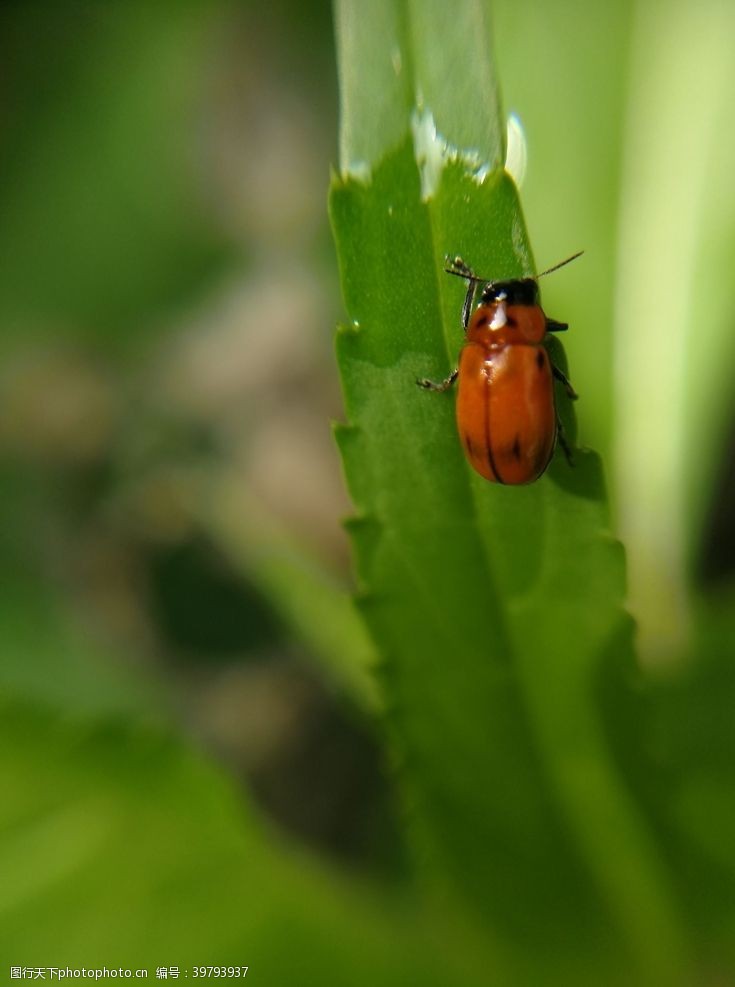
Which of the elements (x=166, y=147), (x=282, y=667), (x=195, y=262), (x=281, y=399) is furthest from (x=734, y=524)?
(x=166, y=147)

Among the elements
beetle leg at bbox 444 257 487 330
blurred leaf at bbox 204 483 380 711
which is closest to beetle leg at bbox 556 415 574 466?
beetle leg at bbox 444 257 487 330

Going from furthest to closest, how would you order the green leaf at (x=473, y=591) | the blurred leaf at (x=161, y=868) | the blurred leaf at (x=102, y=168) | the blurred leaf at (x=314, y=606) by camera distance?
1. the blurred leaf at (x=102, y=168)
2. the blurred leaf at (x=314, y=606)
3. the blurred leaf at (x=161, y=868)
4. the green leaf at (x=473, y=591)

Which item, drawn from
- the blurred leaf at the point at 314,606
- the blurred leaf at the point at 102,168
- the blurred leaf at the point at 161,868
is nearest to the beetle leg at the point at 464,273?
the blurred leaf at the point at 314,606

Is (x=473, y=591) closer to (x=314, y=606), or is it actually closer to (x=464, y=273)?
(x=464, y=273)

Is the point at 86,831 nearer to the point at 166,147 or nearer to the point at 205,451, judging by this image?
the point at 205,451

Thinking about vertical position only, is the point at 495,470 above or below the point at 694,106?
below

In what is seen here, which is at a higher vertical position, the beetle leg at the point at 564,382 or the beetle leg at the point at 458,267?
the beetle leg at the point at 458,267

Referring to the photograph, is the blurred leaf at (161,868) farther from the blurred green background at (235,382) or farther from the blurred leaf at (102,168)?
the blurred leaf at (102,168)

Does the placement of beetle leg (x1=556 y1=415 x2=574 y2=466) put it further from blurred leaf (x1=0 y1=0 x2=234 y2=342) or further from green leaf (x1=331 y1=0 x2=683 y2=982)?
blurred leaf (x1=0 y1=0 x2=234 y2=342)
